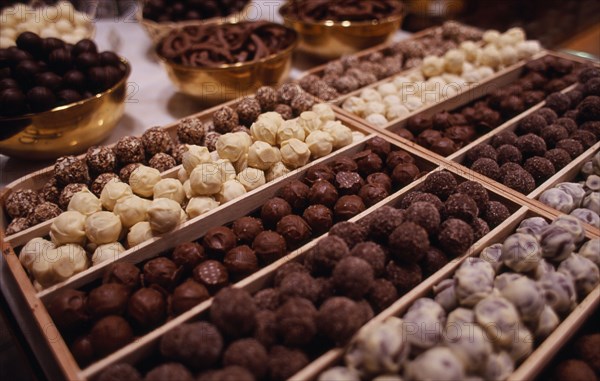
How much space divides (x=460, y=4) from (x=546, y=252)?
4.22 m

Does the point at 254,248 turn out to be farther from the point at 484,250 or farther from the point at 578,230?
the point at 578,230

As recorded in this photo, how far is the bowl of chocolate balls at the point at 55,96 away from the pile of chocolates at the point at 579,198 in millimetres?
1781

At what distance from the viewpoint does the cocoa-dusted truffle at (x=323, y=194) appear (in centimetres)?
155

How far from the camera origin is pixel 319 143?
5.72 ft

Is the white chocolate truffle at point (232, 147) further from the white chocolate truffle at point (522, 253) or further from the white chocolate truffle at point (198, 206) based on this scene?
the white chocolate truffle at point (522, 253)

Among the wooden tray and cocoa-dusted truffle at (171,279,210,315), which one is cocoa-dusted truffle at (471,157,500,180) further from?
cocoa-dusted truffle at (171,279,210,315)

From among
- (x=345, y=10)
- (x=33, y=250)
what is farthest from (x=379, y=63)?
(x=33, y=250)

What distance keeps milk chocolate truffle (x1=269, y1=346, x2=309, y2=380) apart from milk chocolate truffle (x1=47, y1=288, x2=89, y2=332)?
0.54 metres

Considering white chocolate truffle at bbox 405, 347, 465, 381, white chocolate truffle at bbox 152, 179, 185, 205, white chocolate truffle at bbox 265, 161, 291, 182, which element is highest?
white chocolate truffle at bbox 152, 179, 185, 205

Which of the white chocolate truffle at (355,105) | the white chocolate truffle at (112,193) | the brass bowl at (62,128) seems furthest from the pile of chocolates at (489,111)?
the brass bowl at (62,128)

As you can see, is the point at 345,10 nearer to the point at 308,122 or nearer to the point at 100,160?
the point at 308,122

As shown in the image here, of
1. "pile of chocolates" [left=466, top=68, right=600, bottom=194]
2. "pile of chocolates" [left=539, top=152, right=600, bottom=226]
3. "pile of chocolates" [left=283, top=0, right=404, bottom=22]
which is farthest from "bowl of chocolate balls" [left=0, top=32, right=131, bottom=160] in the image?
"pile of chocolates" [left=539, top=152, right=600, bottom=226]

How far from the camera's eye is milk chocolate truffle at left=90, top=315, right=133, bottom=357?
1.15 meters

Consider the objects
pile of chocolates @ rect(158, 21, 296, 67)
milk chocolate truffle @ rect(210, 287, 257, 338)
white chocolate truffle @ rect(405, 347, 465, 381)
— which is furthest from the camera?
pile of chocolates @ rect(158, 21, 296, 67)
